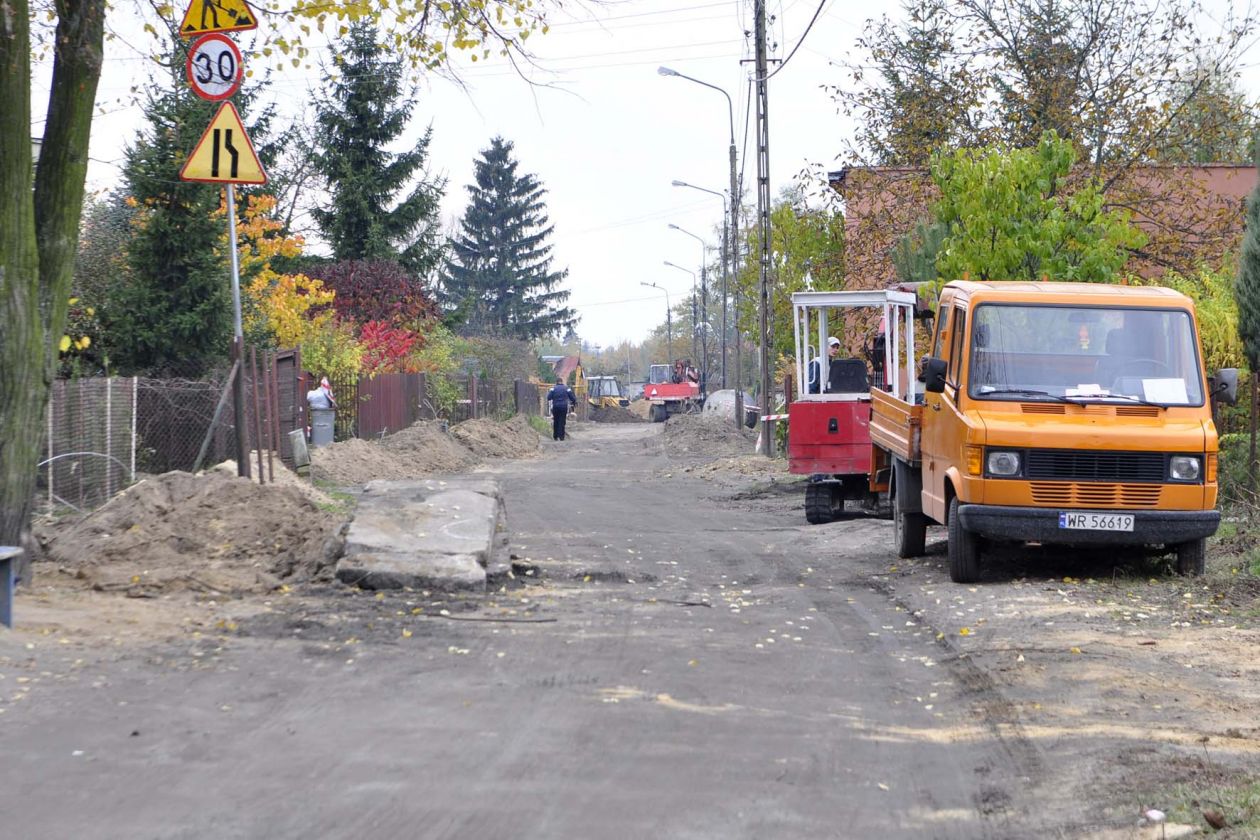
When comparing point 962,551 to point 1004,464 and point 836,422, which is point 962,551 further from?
point 836,422

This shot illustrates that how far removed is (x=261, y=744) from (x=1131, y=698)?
4276 mm

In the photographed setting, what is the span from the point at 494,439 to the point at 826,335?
66.6 feet

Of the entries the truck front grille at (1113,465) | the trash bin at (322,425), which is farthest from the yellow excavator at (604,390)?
the truck front grille at (1113,465)

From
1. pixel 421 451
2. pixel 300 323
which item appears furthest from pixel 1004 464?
pixel 300 323

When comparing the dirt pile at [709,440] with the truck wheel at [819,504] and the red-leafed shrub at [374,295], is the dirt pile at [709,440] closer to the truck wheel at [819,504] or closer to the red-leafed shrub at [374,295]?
the red-leafed shrub at [374,295]

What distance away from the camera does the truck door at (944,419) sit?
1192 centimetres

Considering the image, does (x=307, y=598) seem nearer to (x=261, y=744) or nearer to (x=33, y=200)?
(x=33, y=200)

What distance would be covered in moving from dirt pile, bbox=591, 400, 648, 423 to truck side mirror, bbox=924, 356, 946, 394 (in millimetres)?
67649

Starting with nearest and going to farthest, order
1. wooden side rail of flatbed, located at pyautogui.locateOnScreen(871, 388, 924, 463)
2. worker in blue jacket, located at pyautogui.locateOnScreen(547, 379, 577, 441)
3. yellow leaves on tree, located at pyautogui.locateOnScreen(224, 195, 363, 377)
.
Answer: wooden side rail of flatbed, located at pyautogui.locateOnScreen(871, 388, 924, 463) < yellow leaves on tree, located at pyautogui.locateOnScreen(224, 195, 363, 377) < worker in blue jacket, located at pyautogui.locateOnScreen(547, 379, 577, 441)

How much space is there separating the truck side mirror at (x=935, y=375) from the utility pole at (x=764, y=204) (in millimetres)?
18567

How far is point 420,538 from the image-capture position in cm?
1145

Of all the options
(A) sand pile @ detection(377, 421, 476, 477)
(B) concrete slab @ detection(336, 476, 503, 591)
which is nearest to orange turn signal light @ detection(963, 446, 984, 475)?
(B) concrete slab @ detection(336, 476, 503, 591)

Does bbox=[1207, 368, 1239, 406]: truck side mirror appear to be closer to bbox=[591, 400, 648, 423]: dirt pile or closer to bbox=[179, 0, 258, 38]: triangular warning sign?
bbox=[179, 0, 258, 38]: triangular warning sign

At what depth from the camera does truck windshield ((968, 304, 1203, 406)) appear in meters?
11.7
